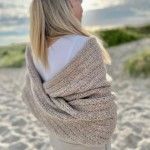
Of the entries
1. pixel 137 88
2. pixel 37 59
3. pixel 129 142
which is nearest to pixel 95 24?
pixel 137 88

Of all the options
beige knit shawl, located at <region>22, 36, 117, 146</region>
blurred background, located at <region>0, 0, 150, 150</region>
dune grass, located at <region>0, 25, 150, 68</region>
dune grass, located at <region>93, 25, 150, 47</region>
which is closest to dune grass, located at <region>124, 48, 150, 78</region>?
blurred background, located at <region>0, 0, 150, 150</region>

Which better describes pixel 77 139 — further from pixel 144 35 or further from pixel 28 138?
pixel 144 35

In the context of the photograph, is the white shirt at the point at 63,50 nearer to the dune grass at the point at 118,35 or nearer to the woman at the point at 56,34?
the woman at the point at 56,34

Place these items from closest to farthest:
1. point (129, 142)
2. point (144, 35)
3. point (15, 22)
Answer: point (129, 142)
point (15, 22)
point (144, 35)

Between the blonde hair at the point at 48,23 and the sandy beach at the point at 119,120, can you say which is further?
the sandy beach at the point at 119,120

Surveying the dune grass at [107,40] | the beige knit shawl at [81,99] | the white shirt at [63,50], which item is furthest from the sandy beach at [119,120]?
the dune grass at [107,40]

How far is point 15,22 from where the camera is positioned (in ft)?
29.8

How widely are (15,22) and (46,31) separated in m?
6.99

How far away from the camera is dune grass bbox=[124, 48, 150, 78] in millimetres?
6172

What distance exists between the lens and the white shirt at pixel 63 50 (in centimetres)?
213

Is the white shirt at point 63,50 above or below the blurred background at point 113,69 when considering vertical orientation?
above

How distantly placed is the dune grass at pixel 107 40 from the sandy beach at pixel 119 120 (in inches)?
70.6

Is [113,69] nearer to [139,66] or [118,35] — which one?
[139,66]

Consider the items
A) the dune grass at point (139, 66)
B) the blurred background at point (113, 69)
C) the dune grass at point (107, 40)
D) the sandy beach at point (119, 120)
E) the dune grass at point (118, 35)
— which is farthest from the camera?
the dune grass at point (118, 35)
